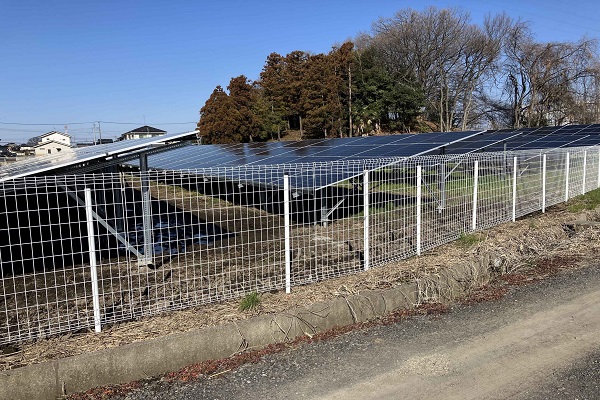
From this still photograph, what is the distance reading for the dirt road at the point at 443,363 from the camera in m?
3.30

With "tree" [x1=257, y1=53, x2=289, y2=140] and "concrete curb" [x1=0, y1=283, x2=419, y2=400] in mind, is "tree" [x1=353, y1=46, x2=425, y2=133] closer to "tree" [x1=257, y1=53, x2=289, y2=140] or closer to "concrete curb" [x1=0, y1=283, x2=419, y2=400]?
"tree" [x1=257, y1=53, x2=289, y2=140]

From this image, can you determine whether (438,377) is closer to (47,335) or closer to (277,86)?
(47,335)

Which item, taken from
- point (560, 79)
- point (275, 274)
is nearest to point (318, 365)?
point (275, 274)

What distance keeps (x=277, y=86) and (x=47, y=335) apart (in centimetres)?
3912

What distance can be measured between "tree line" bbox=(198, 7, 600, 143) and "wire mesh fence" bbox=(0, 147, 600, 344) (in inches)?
1151

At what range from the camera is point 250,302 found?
4488 millimetres

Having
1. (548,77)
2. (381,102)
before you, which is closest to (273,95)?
(381,102)

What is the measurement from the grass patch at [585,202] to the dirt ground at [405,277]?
23.4 inches

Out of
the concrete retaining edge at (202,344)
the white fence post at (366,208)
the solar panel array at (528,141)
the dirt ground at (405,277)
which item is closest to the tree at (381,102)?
the solar panel array at (528,141)

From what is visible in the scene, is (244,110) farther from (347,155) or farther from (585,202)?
(585,202)

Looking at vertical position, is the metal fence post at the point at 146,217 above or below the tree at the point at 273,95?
below

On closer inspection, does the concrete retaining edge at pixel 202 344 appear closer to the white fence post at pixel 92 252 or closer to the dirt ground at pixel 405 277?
the dirt ground at pixel 405 277

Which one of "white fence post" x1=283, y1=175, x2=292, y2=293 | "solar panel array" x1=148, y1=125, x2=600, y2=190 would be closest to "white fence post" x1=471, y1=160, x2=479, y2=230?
"solar panel array" x1=148, y1=125, x2=600, y2=190

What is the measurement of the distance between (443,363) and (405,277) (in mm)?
1738
